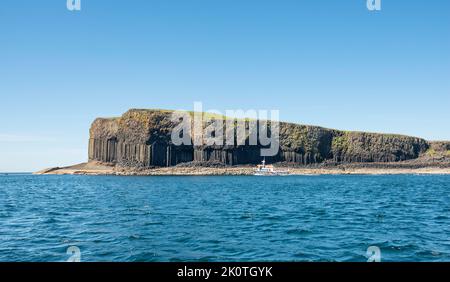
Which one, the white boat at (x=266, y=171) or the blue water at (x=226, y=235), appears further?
the white boat at (x=266, y=171)

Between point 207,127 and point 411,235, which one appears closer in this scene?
point 411,235

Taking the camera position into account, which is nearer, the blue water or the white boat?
the blue water

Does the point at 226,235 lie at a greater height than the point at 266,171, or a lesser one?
greater

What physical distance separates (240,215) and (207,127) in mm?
159810

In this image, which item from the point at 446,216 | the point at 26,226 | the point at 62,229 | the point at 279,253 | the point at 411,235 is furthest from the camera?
the point at 446,216

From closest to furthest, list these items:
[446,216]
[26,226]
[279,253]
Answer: [279,253], [26,226], [446,216]

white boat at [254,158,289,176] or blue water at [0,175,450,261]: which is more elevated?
blue water at [0,175,450,261]

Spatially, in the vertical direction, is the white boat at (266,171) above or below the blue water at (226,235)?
below

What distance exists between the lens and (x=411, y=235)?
1922 cm

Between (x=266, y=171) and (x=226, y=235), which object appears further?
(x=266, y=171)
